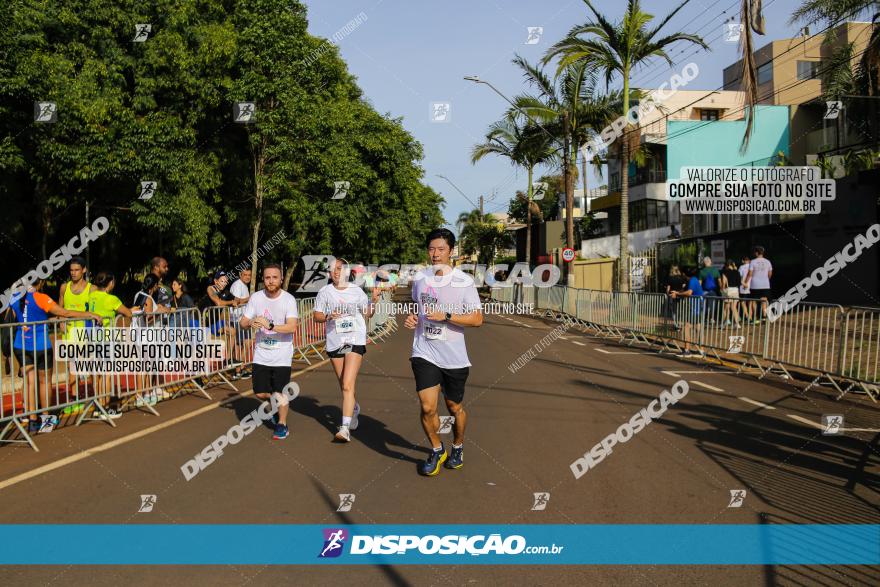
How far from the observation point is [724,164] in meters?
38.7

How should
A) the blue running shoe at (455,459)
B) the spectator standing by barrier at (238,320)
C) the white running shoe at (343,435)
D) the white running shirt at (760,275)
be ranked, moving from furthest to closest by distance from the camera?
the white running shirt at (760,275) < the spectator standing by barrier at (238,320) < the white running shoe at (343,435) < the blue running shoe at (455,459)

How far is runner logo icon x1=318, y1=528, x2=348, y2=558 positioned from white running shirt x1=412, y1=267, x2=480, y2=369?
1791mm

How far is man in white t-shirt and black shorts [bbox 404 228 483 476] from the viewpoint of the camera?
234 inches

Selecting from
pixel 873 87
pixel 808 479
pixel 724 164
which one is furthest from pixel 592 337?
pixel 724 164

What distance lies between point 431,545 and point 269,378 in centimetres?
→ 371

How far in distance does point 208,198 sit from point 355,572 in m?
20.7

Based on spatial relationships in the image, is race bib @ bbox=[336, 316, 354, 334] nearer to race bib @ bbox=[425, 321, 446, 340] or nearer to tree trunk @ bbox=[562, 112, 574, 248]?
race bib @ bbox=[425, 321, 446, 340]

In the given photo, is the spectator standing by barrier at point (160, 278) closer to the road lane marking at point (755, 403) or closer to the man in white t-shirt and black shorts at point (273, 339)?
the man in white t-shirt and black shorts at point (273, 339)

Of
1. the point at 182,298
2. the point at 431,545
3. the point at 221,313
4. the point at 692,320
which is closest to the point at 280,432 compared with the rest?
the point at 431,545

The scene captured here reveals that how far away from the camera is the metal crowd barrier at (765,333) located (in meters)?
10.2

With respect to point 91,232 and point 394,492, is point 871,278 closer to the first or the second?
point 394,492

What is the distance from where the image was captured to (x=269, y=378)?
7.57 metres

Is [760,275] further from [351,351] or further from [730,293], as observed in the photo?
[351,351]

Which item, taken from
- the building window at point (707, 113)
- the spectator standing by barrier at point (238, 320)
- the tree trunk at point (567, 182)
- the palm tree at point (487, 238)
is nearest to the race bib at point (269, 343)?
the spectator standing by barrier at point (238, 320)
